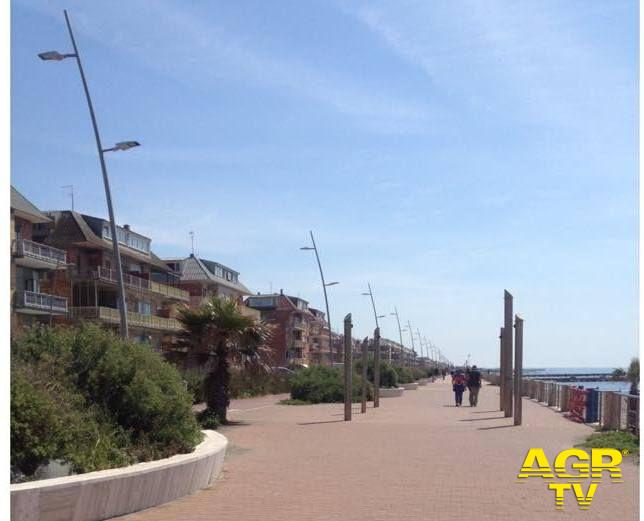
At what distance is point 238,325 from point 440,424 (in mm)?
5168

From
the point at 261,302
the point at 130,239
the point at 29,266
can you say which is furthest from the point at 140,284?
the point at 261,302

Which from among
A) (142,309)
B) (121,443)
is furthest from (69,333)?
(142,309)

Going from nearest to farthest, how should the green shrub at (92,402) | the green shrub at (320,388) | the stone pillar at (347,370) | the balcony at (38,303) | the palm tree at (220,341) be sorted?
the green shrub at (92,402)
the palm tree at (220,341)
the stone pillar at (347,370)
the green shrub at (320,388)
the balcony at (38,303)

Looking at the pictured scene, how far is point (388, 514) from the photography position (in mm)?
8312

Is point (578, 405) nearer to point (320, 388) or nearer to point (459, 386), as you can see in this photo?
point (459, 386)

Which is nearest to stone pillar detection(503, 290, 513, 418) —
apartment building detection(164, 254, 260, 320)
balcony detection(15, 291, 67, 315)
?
balcony detection(15, 291, 67, 315)

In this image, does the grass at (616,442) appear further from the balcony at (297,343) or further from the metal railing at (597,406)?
the balcony at (297,343)

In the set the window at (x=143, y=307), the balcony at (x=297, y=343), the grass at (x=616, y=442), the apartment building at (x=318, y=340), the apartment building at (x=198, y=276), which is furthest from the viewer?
the apartment building at (x=318, y=340)

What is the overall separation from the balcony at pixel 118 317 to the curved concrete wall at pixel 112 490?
39985 millimetres

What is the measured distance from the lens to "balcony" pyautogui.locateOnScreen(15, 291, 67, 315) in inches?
1919

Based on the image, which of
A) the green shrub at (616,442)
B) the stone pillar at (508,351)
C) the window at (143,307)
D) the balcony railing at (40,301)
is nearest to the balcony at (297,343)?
the window at (143,307)

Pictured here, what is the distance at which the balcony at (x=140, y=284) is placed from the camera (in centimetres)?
5950

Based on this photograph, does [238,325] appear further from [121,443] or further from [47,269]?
[47,269]

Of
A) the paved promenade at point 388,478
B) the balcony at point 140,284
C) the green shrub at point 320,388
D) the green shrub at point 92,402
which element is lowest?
the green shrub at point 320,388
